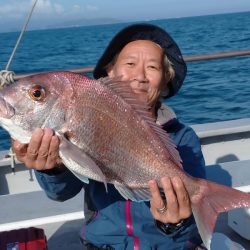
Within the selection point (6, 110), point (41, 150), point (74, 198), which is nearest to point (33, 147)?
point (41, 150)

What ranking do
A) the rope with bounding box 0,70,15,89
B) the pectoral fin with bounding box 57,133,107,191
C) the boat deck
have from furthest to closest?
the rope with bounding box 0,70,15,89
the boat deck
the pectoral fin with bounding box 57,133,107,191

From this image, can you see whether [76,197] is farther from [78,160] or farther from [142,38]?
[78,160]

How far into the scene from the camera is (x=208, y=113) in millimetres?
10523

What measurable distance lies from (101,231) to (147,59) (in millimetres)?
876

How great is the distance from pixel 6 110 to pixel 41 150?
203 mm

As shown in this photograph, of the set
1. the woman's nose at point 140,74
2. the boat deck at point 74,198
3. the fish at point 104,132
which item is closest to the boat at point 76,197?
the boat deck at point 74,198

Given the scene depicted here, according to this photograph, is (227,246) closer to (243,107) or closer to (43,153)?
(43,153)

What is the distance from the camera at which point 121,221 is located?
233 centimetres

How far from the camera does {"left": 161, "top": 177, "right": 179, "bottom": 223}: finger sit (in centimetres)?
202

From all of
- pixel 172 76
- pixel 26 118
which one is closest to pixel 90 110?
pixel 26 118

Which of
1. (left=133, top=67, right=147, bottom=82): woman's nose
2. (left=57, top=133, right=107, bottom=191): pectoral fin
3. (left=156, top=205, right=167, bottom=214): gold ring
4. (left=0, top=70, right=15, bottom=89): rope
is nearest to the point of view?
(left=57, top=133, right=107, bottom=191): pectoral fin

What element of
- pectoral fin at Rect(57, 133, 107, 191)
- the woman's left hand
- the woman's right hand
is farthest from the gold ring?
the woman's right hand

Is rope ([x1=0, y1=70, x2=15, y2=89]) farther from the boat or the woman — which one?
Answer: the woman

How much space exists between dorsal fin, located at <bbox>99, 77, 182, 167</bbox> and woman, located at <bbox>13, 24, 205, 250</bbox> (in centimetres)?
8
